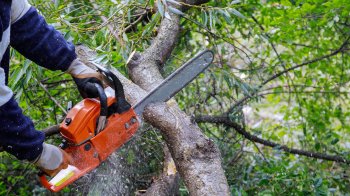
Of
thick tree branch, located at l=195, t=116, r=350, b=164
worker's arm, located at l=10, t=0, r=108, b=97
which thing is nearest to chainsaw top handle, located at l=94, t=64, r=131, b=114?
worker's arm, located at l=10, t=0, r=108, b=97

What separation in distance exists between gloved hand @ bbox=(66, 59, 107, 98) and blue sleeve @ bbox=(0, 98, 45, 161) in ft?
1.12

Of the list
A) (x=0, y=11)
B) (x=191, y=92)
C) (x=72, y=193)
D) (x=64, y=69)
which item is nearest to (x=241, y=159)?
(x=191, y=92)

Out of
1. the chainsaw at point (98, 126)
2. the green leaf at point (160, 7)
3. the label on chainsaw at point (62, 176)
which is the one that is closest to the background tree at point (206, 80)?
the green leaf at point (160, 7)

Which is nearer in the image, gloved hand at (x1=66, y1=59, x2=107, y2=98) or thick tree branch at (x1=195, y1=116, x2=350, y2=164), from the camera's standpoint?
gloved hand at (x1=66, y1=59, x2=107, y2=98)

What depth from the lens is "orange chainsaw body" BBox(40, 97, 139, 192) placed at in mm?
2336

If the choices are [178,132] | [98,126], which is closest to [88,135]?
[98,126]

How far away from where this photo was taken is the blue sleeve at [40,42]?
2.40 m

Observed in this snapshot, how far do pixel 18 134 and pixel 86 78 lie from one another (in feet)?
1.57

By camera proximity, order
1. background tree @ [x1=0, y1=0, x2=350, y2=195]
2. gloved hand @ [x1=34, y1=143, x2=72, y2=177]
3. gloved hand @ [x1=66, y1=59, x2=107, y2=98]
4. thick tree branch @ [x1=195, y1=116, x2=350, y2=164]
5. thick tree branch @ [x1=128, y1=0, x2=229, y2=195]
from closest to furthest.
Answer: thick tree branch @ [x1=128, y1=0, x2=229, y2=195] → gloved hand @ [x1=34, y1=143, x2=72, y2=177] → gloved hand @ [x1=66, y1=59, x2=107, y2=98] → background tree @ [x1=0, y1=0, x2=350, y2=195] → thick tree branch @ [x1=195, y1=116, x2=350, y2=164]

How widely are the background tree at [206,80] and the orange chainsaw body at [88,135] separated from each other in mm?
154

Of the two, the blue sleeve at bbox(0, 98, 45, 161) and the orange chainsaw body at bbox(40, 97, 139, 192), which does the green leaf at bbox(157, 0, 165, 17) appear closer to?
the orange chainsaw body at bbox(40, 97, 139, 192)

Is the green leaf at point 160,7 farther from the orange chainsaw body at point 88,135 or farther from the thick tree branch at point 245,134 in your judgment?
the thick tree branch at point 245,134

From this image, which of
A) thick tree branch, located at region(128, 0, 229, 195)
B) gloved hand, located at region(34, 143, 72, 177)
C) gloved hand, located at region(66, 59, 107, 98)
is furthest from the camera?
gloved hand, located at region(66, 59, 107, 98)

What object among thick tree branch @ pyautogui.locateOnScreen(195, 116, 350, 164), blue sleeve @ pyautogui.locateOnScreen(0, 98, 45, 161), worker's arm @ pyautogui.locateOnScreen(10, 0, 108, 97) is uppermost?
worker's arm @ pyautogui.locateOnScreen(10, 0, 108, 97)
